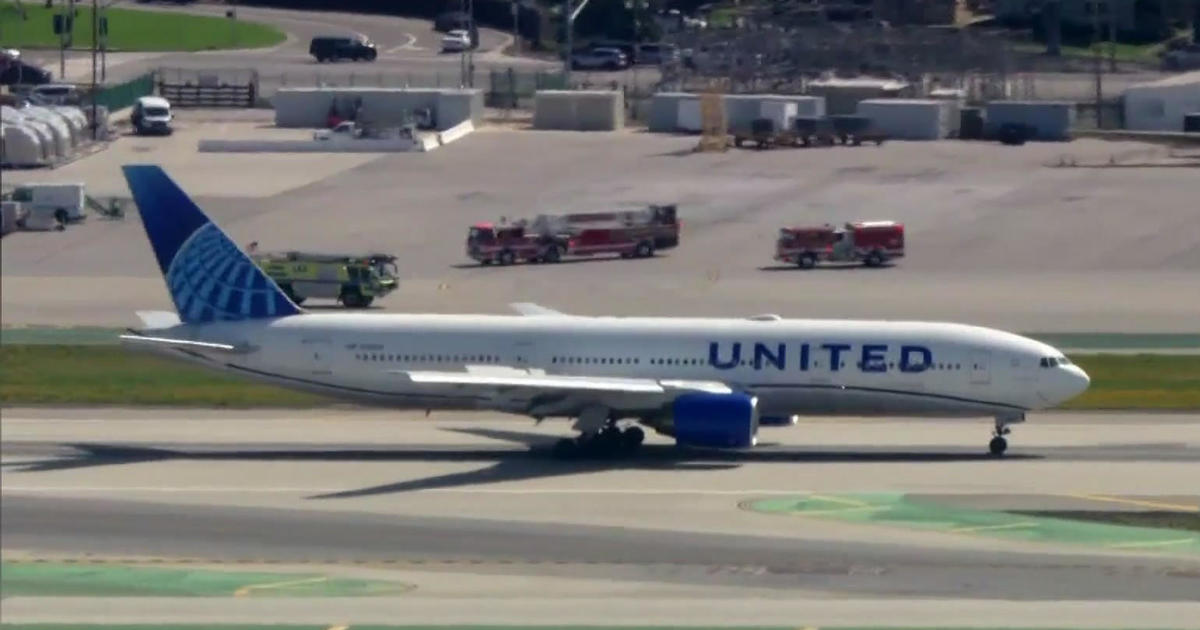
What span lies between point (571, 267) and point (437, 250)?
19.1 ft

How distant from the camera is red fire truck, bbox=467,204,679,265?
82000 millimetres

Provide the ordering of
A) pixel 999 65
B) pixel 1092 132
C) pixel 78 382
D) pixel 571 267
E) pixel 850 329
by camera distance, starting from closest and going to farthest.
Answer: pixel 850 329
pixel 78 382
pixel 571 267
pixel 1092 132
pixel 999 65

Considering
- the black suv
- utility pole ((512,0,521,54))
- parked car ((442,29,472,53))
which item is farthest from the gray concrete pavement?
utility pole ((512,0,521,54))

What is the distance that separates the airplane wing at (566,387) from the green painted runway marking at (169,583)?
487 inches

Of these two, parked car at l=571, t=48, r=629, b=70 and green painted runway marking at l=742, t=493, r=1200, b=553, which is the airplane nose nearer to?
green painted runway marking at l=742, t=493, r=1200, b=553

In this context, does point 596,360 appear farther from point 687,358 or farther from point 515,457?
point 515,457

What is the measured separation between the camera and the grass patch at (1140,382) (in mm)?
54781

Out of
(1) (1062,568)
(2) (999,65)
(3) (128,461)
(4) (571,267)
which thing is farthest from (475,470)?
(2) (999,65)

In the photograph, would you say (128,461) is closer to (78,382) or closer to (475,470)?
(475,470)

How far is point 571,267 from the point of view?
81.7m

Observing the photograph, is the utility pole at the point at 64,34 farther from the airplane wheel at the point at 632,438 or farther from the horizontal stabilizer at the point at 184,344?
the airplane wheel at the point at 632,438

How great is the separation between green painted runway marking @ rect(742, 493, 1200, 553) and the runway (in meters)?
0.35

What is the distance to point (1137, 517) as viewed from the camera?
39562 mm

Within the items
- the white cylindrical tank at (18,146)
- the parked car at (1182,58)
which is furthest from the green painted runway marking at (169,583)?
the parked car at (1182,58)
